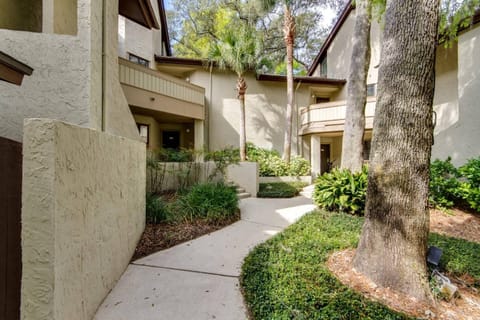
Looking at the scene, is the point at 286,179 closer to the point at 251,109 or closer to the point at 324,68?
the point at 251,109

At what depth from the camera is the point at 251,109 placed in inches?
563

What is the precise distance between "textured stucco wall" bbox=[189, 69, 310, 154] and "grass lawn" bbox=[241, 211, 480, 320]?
9206mm

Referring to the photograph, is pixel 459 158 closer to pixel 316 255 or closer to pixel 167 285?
pixel 316 255

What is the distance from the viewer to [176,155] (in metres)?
8.57

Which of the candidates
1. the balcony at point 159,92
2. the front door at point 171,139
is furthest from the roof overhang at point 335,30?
the front door at point 171,139

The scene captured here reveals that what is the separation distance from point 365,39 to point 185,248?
860 centimetres

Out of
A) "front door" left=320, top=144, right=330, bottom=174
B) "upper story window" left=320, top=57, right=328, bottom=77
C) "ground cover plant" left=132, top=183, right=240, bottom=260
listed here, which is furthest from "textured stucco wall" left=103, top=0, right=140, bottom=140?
"upper story window" left=320, top=57, right=328, bottom=77

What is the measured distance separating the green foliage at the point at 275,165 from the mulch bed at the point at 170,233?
6.25m

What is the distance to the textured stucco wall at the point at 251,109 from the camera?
44.0 feet

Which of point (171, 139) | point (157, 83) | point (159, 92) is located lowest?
point (171, 139)

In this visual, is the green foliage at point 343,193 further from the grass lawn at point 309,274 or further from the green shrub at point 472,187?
the green shrub at point 472,187

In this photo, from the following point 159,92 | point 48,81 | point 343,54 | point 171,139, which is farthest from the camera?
point 343,54

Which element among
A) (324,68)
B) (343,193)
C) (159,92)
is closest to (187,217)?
(343,193)

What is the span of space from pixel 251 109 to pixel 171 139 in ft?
17.0
